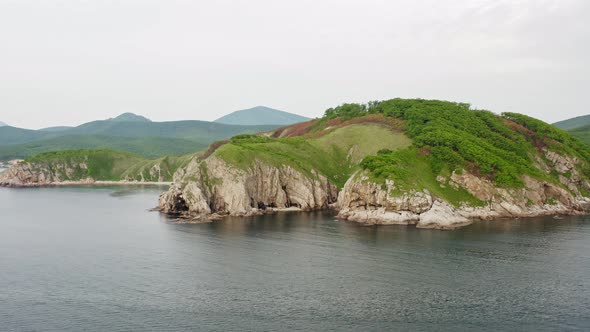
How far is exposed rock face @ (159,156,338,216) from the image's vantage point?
398 ft

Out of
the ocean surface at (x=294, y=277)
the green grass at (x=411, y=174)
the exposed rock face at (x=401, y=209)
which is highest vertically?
the green grass at (x=411, y=174)

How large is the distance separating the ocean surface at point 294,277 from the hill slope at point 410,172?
10.4 metres

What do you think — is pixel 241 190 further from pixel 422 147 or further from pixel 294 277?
pixel 294 277

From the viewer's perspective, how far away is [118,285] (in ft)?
199

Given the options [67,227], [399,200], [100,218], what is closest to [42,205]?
[100,218]

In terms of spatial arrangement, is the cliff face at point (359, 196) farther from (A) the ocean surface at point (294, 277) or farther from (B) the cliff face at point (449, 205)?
(A) the ocean surface at point (294, 277)

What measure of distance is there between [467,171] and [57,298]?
9939 cm

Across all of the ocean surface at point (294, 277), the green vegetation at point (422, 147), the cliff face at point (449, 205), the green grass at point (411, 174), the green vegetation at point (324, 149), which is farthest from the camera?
the green vegetation at point (324, 149)

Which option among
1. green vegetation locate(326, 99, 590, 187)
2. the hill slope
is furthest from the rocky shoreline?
green vegetation locate(326, 99, 590, 187)

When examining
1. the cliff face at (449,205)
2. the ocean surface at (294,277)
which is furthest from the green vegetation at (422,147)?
the ocean surface at (294,277)

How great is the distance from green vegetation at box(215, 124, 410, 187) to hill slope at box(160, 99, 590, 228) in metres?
0.37

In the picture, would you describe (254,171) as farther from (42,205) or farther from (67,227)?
(42,205)

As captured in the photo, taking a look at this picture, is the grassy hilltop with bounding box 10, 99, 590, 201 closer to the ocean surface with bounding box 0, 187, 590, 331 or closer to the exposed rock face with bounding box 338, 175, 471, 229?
the exposed rock face with bounding box 338, 175, 471, 229

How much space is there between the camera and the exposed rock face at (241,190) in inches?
4776
